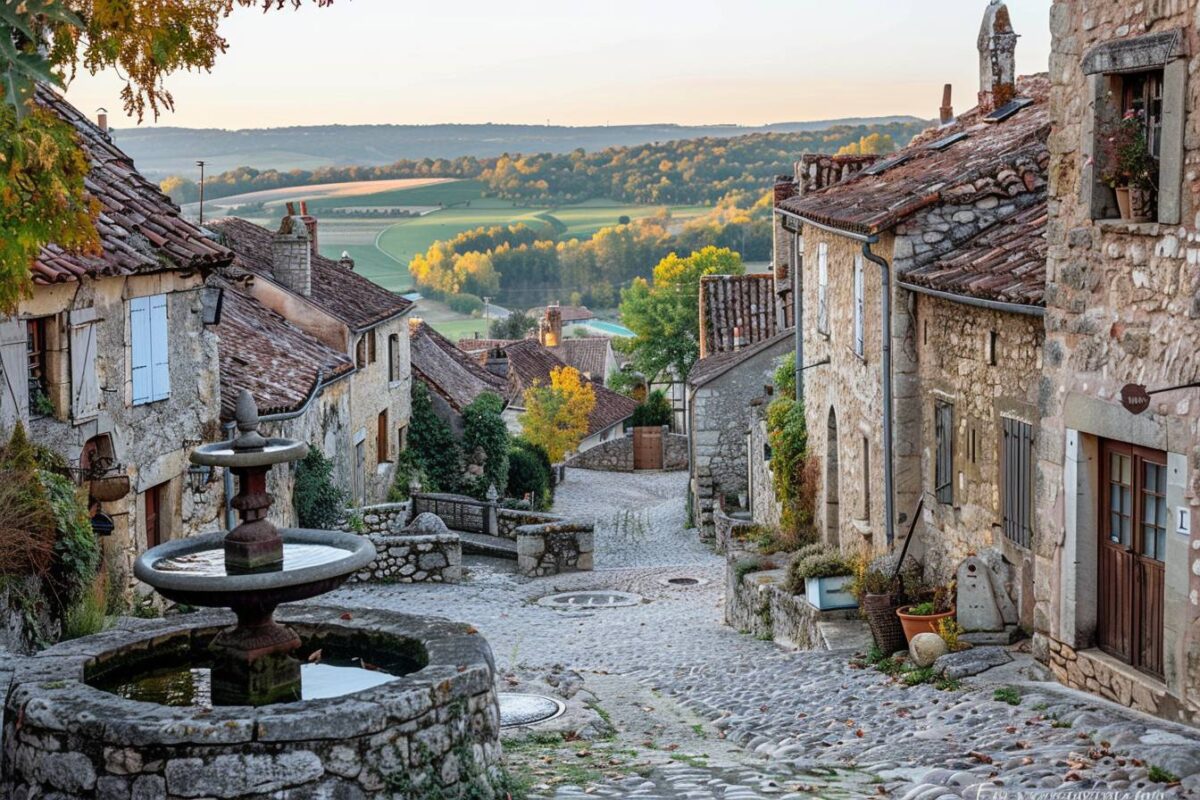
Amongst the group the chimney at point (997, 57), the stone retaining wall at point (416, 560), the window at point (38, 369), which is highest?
the chimney at point (997, 57)

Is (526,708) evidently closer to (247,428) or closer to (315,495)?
(247,428)

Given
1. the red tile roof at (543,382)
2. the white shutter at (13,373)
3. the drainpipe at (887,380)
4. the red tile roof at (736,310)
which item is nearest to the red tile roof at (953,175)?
the drainpipe at (887,380)

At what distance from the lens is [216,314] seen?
1680 cm

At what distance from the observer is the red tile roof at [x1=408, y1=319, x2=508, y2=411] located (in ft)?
112

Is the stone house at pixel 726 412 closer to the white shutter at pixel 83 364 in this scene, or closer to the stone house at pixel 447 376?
the stone house at pixel 447 376

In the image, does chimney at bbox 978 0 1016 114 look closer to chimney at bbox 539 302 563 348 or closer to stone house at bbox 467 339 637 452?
stone house at bbox 467 339 637 452

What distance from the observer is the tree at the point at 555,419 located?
152 feet

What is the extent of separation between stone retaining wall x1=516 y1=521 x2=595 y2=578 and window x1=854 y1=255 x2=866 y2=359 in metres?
9.70

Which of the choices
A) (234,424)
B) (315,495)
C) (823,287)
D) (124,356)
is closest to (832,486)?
(823,287)

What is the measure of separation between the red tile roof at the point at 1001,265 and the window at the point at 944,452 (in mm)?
1295

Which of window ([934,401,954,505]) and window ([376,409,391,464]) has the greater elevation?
window ([934,401,954,505])

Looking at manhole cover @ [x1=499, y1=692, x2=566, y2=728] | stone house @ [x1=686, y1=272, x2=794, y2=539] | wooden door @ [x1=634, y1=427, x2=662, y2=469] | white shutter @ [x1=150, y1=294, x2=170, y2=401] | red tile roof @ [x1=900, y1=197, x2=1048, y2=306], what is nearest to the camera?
red tile roof @ [x1=900, y1=197, x2=1048, y2=306]


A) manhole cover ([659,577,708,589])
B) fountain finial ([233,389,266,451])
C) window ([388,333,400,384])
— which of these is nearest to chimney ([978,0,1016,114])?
manhole cover ([659,577,708,589])

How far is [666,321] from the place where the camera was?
6078 cm
